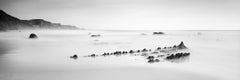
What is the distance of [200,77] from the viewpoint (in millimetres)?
3068

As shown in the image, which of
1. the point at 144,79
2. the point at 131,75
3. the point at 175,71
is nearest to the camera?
the point at 144,79

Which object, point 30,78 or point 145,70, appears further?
point 145,70

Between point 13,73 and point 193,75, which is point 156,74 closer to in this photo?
point 193,75

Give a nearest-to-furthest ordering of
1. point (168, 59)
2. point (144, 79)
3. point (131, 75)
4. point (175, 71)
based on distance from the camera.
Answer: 1. point (144, 79)
2. point (131, 75)
3. point (175, 71)
4. point (168, 59)

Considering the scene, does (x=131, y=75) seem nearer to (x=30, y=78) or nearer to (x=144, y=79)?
(x=144, y=79)

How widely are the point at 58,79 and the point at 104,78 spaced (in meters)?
0.96

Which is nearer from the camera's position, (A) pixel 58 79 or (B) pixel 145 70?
(A) pixel 58 79

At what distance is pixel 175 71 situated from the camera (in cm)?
344

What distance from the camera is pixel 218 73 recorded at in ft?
11.4

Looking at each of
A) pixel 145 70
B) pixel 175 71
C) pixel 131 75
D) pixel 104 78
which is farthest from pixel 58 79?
pixel 175 71

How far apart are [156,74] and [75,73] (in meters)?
1.92

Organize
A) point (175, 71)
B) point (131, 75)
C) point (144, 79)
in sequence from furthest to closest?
point (175, 71)
point (131, 75)
point (144, 79)

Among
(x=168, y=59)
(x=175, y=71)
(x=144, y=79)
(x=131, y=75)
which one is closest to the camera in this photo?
(x=144, y=79)

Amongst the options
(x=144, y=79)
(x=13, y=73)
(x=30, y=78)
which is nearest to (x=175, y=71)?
(x=144, y=79)
